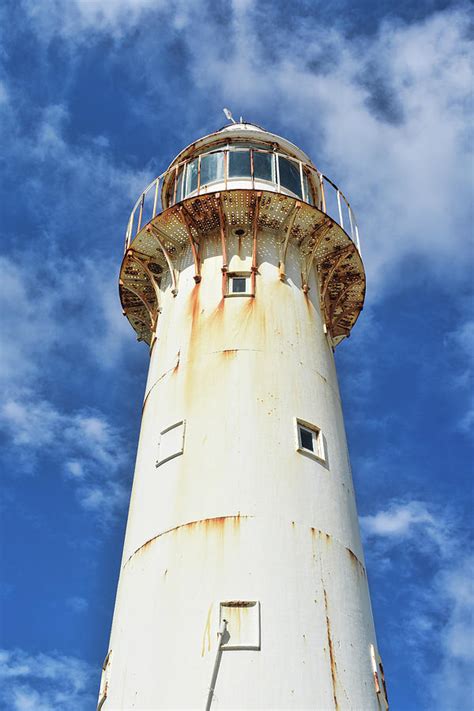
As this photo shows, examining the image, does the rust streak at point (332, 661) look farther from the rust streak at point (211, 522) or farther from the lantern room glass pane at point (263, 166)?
the lantern room glass pane at point (263, 166)

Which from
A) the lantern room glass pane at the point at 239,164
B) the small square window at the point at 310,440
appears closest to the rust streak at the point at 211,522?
the small square window at the point at 310,440

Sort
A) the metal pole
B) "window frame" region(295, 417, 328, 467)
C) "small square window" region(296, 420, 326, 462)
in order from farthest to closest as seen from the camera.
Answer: "small square window" region(296, 420, 326, 462) → "window frame" region(295, 417, 328, 467) → the metal pole

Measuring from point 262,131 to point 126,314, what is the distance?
7377 mm

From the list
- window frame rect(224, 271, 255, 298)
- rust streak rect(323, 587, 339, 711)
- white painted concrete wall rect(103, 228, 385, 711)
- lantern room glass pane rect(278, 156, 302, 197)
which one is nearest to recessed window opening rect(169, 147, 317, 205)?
lantern room glass pane rect(278, 156, 302, 197)

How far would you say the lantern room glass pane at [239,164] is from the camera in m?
20.8

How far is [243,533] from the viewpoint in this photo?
1212 cm

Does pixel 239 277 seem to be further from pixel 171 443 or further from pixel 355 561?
pixel 355 561

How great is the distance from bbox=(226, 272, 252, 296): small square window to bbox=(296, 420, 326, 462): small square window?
400cm

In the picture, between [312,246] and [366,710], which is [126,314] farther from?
[366,710]

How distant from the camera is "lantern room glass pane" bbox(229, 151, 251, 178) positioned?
818 inches

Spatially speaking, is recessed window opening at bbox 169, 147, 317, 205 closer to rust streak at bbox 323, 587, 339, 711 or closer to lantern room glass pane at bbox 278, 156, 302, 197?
lantern room glass pane at bbox 278, 156, 302, 197

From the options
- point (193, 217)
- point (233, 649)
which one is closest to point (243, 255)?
point (193, 217)

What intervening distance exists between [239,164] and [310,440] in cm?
1034

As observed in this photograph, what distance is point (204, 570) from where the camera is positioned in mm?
11812
